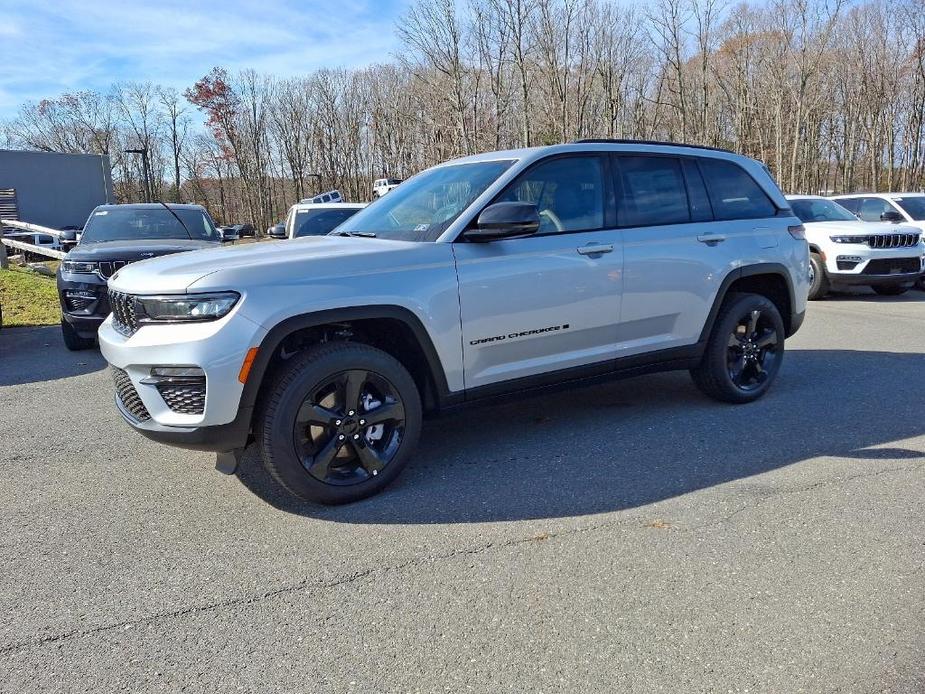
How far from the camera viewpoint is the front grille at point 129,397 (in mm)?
3598

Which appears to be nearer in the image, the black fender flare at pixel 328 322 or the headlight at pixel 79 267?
the black fender flare at pixel 328 322

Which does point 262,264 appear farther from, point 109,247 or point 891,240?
point 891,240

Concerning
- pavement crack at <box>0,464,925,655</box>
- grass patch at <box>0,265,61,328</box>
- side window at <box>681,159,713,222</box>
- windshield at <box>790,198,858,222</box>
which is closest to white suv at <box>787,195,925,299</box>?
windshield at <box>790,198,858,222</box>

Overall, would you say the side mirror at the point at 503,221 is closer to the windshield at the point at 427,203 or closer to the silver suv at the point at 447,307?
the silver suv at the point at 447,307

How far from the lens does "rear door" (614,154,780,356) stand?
4.66m

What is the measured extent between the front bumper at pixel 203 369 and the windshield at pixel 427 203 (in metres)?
1.26

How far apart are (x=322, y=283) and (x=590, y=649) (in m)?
2.06

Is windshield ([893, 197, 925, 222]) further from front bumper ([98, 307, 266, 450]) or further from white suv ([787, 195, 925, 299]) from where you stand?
front bumper ([98, 307, 266, 450])

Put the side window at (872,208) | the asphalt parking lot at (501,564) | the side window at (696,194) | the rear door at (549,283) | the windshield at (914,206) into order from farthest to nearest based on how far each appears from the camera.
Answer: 1. the side window at (872,208)
2. the windshield at (914,206)
3. the side window at (696,194)
4. the rear door at (549,283)
5. the asphalt parking lot at (501,564)

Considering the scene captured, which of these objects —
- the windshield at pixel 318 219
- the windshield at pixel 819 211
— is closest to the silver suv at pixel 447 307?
the windshield at pixel 318 219

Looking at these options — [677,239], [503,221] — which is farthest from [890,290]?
[503,221]

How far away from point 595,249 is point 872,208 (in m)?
11.3

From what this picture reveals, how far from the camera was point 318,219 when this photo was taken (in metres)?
10.5

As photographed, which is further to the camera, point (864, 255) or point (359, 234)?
point (864, 255)
